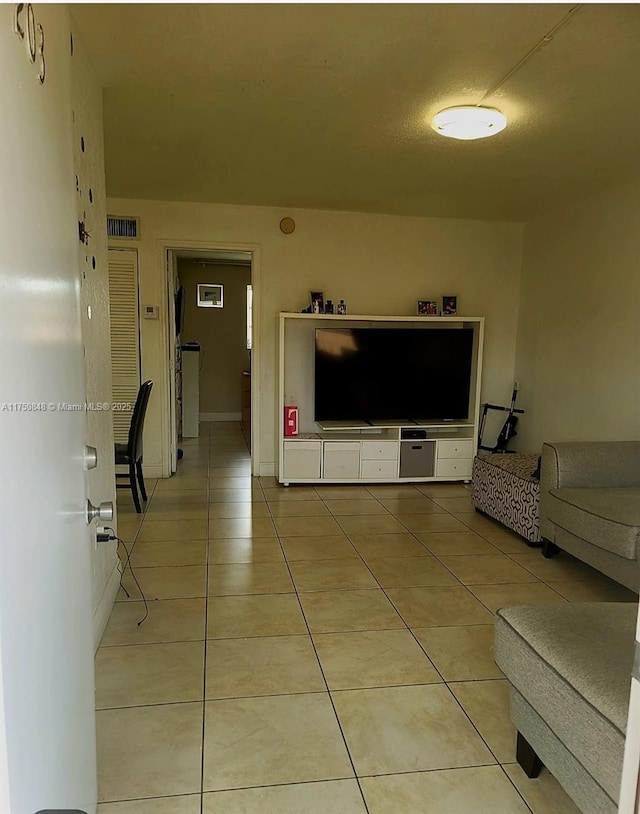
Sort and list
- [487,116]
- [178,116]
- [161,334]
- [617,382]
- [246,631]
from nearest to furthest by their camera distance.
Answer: [246,631]
[487,116]
[178,116]
[617,382]
[161,334]

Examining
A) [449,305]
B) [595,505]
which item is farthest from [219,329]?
[595,505]

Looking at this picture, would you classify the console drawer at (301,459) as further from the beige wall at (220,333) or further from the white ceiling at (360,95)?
the beige wall at (220,333)

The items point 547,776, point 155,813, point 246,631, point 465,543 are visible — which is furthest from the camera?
point 465,543

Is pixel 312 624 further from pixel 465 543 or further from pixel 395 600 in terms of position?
pixel 465 543

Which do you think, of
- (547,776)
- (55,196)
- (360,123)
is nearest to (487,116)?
(360,123)

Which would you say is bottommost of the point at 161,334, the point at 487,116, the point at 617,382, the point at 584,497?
the point at 584,497

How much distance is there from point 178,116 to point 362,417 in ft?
9.43

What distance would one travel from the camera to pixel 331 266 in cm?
496

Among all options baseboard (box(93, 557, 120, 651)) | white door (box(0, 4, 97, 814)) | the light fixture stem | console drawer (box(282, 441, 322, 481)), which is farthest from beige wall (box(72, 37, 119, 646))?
console drawer (box(282, 441, 322, 481))

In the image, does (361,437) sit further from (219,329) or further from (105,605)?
(219,329)

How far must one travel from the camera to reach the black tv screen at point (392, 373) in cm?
483

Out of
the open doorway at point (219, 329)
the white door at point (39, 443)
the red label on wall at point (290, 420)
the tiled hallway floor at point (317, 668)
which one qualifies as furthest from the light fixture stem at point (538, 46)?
the open doorway at point (219, 329)

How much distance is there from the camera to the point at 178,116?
2859 millimetres

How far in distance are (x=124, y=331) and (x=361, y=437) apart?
2311 mm
